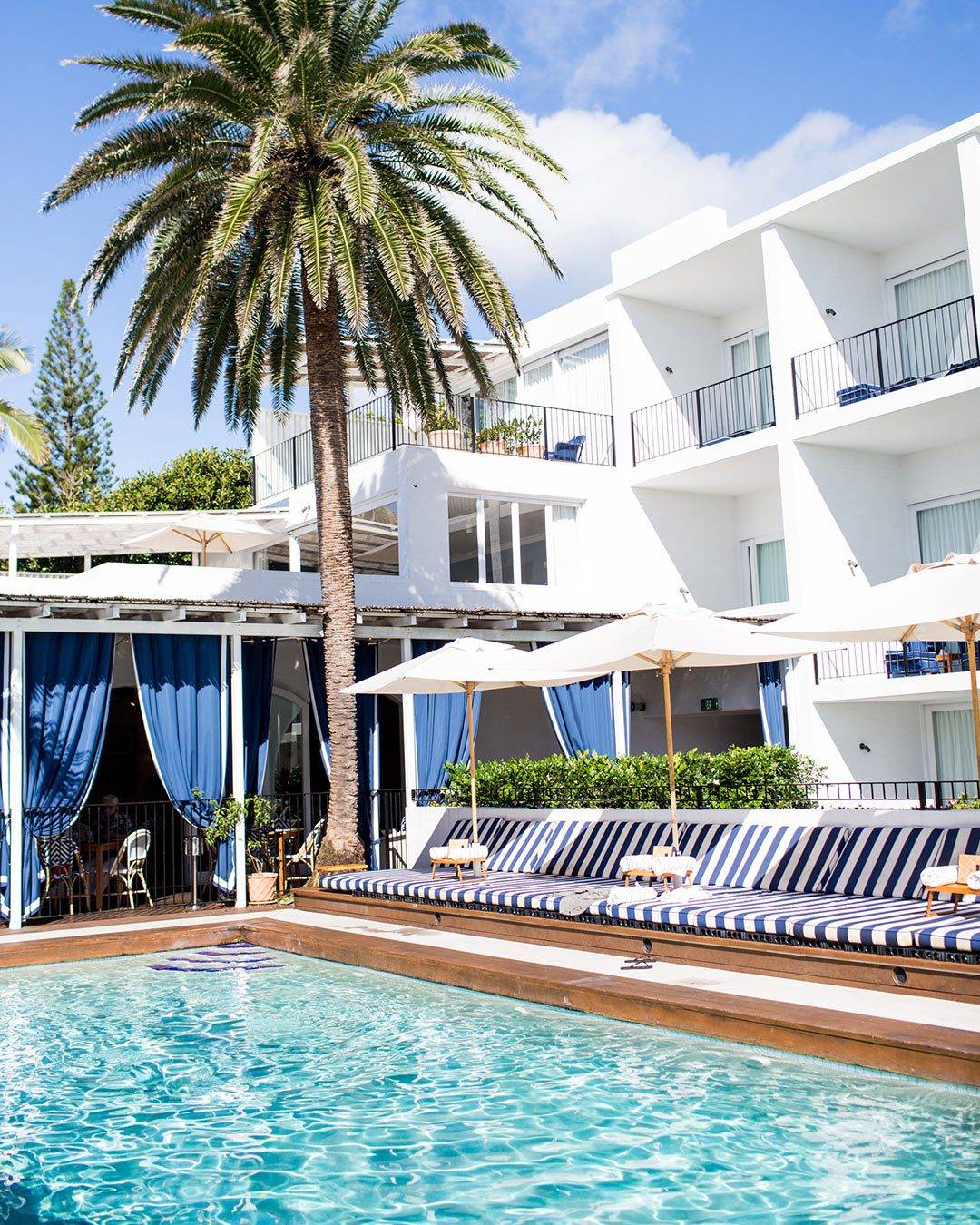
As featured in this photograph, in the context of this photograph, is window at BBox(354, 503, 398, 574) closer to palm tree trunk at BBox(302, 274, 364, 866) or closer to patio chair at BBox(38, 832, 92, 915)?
palm tree trunk at BBox(302, 274, 364, 866)

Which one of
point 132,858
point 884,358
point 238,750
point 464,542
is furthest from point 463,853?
point 884,358

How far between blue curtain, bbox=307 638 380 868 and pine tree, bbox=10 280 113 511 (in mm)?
24315

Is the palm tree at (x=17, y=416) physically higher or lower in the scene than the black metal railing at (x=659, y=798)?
higher

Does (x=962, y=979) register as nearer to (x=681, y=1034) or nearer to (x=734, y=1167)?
(x=681, y=1034)

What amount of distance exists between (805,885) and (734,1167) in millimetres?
4702

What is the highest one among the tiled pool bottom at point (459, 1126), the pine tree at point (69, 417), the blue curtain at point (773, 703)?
the pine tree at point (69, 417)

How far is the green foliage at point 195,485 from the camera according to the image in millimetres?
34438


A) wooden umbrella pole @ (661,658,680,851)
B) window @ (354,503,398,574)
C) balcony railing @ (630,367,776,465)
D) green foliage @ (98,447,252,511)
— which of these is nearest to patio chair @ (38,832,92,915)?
wooden umbrella pole @ (661,658,680,851)

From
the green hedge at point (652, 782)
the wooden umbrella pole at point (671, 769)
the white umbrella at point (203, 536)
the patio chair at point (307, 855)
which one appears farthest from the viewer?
the white umbrella at point (203, 536)

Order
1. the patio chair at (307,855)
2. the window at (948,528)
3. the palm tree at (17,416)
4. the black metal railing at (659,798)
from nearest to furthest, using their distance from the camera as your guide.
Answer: the black metal railing at (659,798)
the patio chair at (307,855)
the palm tree at (17,416)
the window at (948,528)

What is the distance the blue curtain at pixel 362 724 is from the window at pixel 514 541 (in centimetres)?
516

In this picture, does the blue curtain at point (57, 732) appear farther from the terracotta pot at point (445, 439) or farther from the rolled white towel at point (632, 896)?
the terracotta pot at point (445, 439)

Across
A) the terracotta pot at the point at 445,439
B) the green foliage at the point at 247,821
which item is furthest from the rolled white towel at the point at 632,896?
the terracotta pot at the point at 445,439

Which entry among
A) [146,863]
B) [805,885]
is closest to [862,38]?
[805,885]
